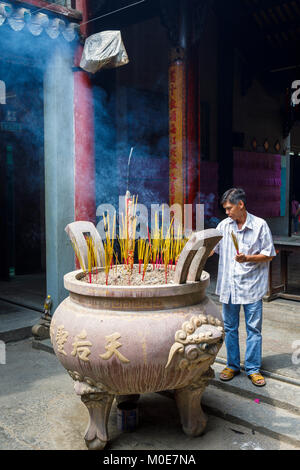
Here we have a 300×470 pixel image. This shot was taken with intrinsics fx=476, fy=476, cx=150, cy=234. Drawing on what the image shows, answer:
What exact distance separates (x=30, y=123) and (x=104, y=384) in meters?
6.80

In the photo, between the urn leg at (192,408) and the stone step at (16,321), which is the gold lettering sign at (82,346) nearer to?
the urn leg at (192,408)

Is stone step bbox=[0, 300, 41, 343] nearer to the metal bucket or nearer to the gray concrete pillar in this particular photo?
the gray concrete pillar

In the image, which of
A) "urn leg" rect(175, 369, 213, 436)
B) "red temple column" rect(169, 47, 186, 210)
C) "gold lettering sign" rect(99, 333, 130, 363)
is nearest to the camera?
"gold lettering sign" rect(99, 333, 130, 363)

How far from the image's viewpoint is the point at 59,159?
17.7 ft

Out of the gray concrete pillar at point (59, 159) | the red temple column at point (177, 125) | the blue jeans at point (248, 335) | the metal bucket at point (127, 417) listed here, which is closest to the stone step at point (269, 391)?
the blue jeans at point (248, 335)

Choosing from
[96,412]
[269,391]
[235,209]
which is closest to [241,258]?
[235,209]

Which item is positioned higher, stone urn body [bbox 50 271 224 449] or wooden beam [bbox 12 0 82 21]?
wooden beam [bbox 12 0 82 21]

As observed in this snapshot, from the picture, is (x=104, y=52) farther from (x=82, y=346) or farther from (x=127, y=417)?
(x=127, y=417)

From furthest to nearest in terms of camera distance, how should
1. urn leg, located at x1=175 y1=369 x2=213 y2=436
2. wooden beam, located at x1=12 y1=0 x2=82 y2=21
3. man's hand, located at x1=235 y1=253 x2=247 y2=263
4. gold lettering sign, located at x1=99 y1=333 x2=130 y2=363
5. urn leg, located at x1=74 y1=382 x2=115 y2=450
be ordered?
1. wooden beam, located at x1=12 y1=0 x2=82 y2=21
2. man's hand, located at x1=235 y1=253 x2=247 y2=263
3. urn leg, located at x1=175 y1=369 x2=213 y2=436
4. urn leg, located at x1=74 y1=382 x2=115 y2=450
5. gold lettering sign, located at x1=99 y1=333 x2=130 y2=363

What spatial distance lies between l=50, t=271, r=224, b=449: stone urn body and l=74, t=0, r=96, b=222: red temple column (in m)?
2.56

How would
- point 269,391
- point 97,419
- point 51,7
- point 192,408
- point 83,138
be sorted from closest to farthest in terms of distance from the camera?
point 97,419, point 192,408, point 269,391, point 51,7, point 83,138

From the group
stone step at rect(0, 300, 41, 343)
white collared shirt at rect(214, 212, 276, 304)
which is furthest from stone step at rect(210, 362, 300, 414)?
stone step at rect(0, 300, 41, 343)

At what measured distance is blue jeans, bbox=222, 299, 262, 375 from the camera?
3.89 meters

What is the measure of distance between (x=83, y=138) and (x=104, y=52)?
97 cm
